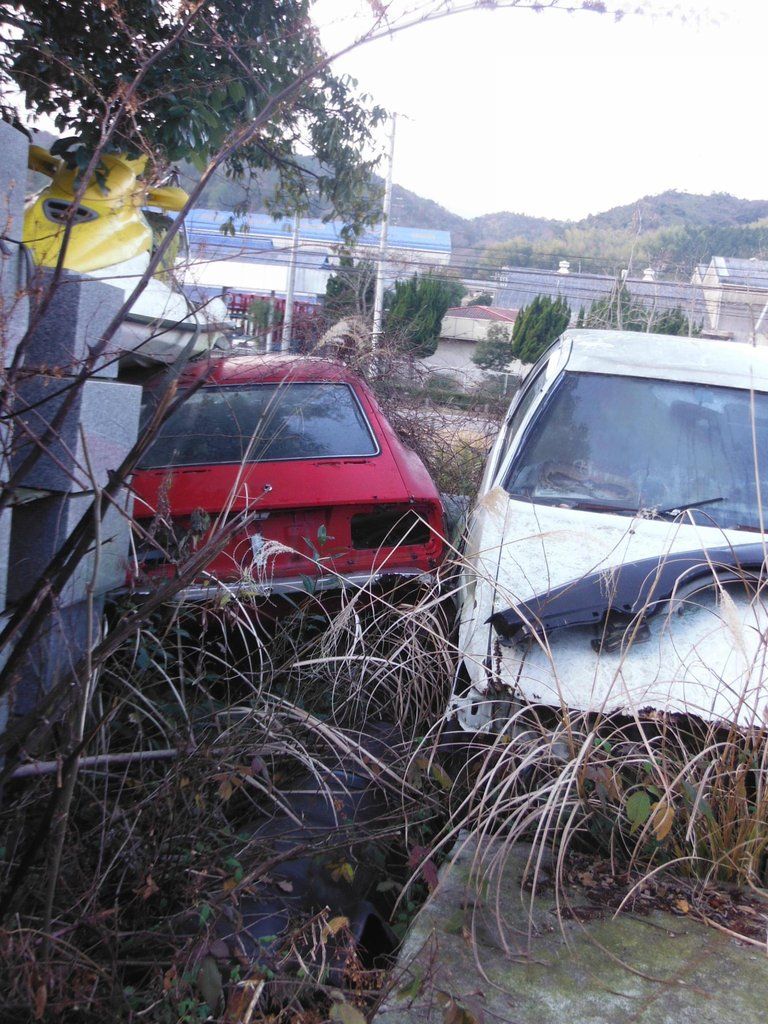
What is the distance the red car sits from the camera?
13.2 feet

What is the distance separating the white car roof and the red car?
1044 millimetres

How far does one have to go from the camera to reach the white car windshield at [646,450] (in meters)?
3.87

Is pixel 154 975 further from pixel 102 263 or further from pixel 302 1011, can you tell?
pixel 102 263

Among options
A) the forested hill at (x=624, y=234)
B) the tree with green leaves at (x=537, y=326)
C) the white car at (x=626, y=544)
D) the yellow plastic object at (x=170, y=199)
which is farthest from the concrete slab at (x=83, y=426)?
the tree with green leaves at (x=537, y=326)

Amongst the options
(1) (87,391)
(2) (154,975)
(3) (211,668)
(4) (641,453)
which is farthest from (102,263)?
(2) (154,975)

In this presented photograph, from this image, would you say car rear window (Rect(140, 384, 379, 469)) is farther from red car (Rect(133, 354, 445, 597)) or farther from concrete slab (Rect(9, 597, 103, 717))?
concrete slab (Rect(9, 597, 103, 717))

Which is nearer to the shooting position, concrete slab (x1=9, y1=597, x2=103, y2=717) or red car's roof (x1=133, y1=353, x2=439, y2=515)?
concrete slab (x1=9, y1=597, x2=103, y2=717)

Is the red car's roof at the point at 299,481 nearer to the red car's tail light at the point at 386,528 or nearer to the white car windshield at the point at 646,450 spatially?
the red car's tail light at the point at 386,528

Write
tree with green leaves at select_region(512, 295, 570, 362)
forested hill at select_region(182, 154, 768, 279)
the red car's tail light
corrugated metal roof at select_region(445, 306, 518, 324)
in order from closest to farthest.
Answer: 1. the red car's tail light
2. forested hill at select_region(182, 154, 768, 279)
3. corrugated metal roof at select_region(445, 306, 518, 324)
4. tree with green leaves at select_region(512, 295, 570, 362)

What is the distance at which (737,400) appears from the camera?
4254 millimetres

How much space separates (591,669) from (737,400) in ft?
6.18

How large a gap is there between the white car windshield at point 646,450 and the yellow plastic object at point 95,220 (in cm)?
202

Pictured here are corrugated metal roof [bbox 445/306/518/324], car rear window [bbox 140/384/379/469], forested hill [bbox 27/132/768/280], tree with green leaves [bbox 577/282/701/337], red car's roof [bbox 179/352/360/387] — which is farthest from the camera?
corrugated metal roof [bbox 445/306/518/324]

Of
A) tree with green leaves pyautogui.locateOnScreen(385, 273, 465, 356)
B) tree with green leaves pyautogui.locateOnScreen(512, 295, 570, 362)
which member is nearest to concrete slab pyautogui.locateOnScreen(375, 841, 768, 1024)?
tree with green leaves pyautogui.locateOnScreen(385, 273, 465, 356)
